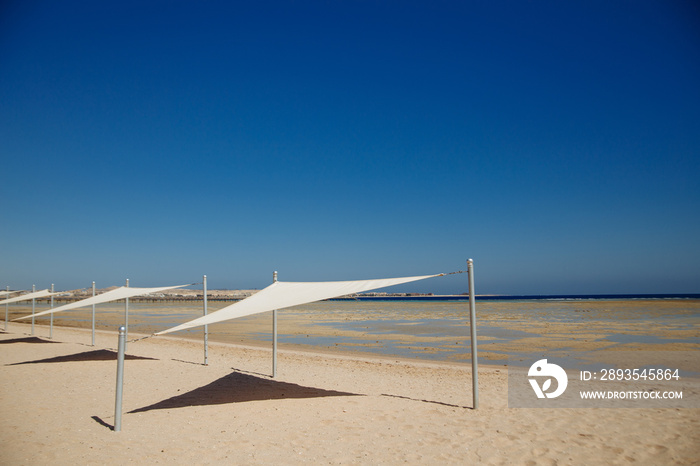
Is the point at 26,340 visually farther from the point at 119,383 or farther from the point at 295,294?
the point at 119,383

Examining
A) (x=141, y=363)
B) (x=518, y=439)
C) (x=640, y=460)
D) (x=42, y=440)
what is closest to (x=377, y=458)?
(x=518, y=439)

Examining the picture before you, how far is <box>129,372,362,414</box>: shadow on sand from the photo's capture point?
7117mm

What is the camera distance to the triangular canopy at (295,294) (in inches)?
273

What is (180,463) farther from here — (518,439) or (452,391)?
(452,391)

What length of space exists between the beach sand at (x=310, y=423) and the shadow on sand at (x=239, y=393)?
20 millimetres

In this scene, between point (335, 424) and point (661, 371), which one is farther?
point (661, 371)

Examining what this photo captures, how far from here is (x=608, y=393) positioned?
7629 mm

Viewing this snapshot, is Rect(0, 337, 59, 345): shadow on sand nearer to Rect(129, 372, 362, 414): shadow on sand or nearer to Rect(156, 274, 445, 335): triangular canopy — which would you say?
Rect(129, 372, 362, 414): shadow on sand

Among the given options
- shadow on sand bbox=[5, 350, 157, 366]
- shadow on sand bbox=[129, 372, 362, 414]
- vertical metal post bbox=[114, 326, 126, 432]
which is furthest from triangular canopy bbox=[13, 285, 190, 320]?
vertical metal post bbox=[114, 326, 126, 432]

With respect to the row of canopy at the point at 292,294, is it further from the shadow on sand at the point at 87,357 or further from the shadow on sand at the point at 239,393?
the shadow on sand at the point at 87,357

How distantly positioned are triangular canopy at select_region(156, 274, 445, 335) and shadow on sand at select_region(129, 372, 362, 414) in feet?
4.81

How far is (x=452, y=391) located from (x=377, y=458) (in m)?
3.69

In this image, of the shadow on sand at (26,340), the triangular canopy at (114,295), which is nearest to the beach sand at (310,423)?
the triangular canopy at (114,295)

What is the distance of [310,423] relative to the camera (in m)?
5.88
